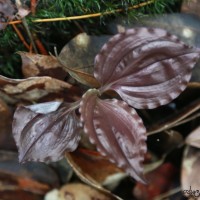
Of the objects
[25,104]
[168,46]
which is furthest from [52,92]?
[168,46]

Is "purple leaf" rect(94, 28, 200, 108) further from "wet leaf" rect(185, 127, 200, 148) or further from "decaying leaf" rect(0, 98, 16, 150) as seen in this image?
"decaying leaf" rect(0, 98, 16, 150)

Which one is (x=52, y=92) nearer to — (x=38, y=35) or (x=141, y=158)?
(x=38, y=35)

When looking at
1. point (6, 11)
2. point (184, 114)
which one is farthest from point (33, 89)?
Answer: point (184, 114)

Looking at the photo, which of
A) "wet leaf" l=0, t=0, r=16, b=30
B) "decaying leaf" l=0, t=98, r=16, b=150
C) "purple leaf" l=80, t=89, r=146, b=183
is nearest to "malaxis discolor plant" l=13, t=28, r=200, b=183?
"purple leaf" l=80, t=89, r=146, b=183

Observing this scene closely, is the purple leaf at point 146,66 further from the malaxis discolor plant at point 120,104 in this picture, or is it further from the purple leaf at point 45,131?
the purple leaf at point 45,131

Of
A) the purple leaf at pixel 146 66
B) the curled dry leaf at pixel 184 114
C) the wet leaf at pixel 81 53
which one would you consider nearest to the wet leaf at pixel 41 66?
the wet leaf at pixel 81 53

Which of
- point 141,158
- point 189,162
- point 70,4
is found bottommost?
point 189,162
